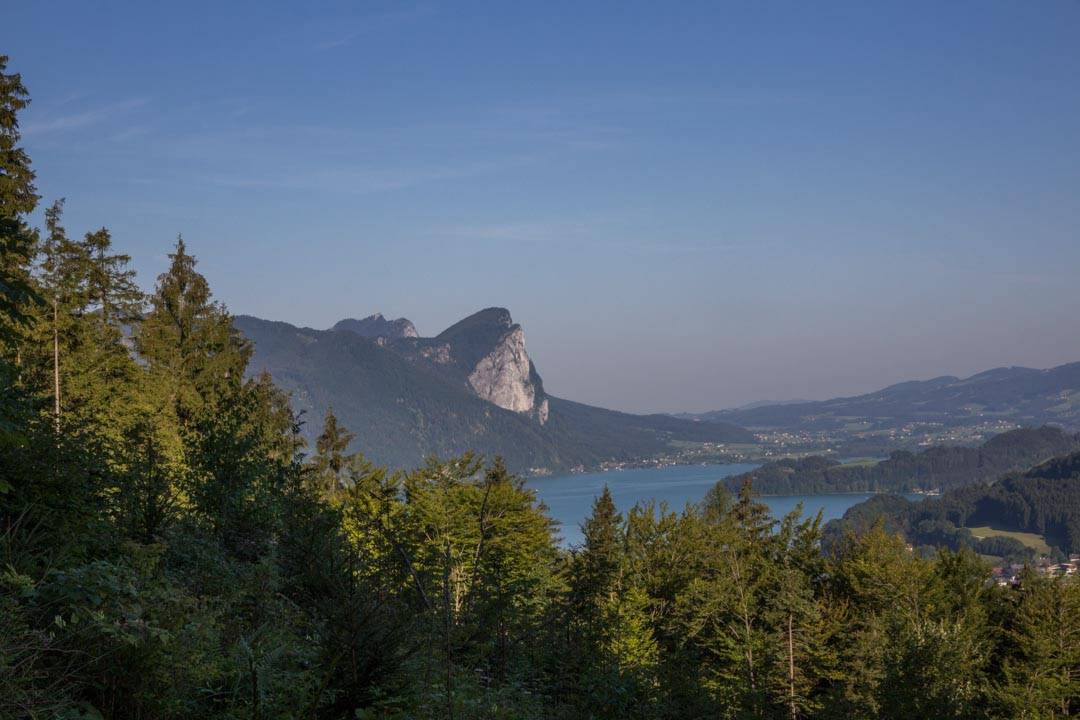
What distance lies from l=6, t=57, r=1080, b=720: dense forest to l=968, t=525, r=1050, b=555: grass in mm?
143267

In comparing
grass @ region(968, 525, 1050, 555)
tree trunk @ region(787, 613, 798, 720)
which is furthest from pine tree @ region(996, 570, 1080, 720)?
grass @ region(968, 525, 1050, 555)

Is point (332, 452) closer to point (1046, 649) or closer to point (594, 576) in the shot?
point (594, 576)

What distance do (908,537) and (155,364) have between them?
18504 centimetres

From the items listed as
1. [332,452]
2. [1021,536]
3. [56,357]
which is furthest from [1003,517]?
[56,357]

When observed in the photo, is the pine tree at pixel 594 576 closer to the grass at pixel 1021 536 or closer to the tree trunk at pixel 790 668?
the tree trunk at pixel 790 668

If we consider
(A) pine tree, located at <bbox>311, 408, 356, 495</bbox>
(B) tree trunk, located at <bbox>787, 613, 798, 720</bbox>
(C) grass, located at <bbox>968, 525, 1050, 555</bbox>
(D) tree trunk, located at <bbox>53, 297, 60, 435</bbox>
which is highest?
(D) tree trunk, located at <bbox>53, 297, 60, 435</bbox>

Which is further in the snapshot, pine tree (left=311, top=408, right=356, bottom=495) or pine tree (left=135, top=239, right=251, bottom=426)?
pine tree (left=311, top=408, right=356, bottom=495)

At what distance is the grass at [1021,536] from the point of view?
15681 centimetres

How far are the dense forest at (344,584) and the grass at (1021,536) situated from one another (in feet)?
470

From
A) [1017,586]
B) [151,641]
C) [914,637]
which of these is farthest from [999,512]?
[151,641]

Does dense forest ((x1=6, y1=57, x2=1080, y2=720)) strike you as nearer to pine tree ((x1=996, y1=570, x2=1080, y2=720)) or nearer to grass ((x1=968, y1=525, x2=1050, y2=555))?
pine tree ((x1=996, y1=570, x2=1080, y2=720))

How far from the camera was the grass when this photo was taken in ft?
514

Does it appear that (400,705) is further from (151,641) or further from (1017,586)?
(1017,586)

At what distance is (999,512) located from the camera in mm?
196625
